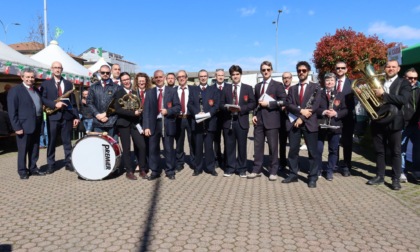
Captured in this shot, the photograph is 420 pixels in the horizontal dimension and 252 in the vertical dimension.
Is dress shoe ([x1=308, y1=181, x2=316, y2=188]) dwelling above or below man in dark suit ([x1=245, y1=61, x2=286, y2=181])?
below

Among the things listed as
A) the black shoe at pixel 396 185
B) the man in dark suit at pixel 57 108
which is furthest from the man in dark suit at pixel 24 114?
the black shoe at pixel 396 185

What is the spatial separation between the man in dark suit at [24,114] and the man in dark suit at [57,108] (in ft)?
0.96

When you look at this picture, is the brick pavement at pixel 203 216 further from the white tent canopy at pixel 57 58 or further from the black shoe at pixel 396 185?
the white tent canopy at pixel 57 58

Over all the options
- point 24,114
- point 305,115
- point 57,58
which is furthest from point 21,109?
point 57,58

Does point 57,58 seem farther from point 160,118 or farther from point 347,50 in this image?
point 347,50

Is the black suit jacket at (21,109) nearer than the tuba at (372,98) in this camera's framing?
No

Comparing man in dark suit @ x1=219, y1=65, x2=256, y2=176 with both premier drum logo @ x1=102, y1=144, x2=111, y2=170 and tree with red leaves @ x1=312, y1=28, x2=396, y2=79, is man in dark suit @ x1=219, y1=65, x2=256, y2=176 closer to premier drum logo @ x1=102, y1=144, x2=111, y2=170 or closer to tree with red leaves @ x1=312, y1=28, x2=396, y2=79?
premier drum logo @ x1=102, y1=144, x2=111, y2=170

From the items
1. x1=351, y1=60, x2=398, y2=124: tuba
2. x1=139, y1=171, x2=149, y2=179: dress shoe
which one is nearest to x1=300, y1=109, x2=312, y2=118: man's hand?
x1=351, y1=60, x2=398, y2=124: tuba

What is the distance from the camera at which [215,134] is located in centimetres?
788

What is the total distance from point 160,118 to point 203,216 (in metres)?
2.68

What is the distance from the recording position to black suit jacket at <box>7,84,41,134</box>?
6.96 m

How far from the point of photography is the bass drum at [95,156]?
6.68 meters

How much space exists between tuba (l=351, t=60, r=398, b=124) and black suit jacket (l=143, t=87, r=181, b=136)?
129 inches

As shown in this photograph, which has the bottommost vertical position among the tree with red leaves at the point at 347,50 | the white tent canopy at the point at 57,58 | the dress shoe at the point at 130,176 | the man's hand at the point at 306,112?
the dress shoe at the point at 130,176
